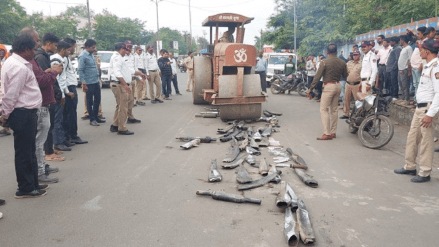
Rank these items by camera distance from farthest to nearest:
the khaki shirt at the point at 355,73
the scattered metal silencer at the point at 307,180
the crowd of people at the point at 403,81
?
the khaki shirt at the point at 355,73
the crowd of people at the point at 403,81
the scattered metal silencer at the point at 307,180

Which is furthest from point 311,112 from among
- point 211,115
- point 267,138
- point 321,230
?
point 321,230

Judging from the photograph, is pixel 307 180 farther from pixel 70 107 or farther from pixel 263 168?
pixel 70 107

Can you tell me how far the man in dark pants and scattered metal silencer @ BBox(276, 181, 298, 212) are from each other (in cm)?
289

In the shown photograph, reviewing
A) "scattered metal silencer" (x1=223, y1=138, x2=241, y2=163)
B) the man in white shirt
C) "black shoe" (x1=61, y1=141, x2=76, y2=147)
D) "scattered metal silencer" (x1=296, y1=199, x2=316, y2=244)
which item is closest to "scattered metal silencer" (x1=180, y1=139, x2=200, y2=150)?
"scattered metal silencer" (x1=223, y1=138, x2=241, y2=163)

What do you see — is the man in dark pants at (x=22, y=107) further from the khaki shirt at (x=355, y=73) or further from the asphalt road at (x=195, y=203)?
the khaki shirt at (x=355, y=73)

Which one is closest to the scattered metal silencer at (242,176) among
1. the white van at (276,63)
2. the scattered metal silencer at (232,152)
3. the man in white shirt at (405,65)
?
the scattered metal silencer at (232,152)

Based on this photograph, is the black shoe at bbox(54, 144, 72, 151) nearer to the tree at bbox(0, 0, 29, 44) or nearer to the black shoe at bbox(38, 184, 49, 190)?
the black shoe at bbox(38, 184, 49, 190)

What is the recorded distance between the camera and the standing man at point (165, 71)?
48.4 ft

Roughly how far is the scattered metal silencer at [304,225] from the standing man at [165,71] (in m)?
11.5

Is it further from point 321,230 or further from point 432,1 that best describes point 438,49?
point 432,1

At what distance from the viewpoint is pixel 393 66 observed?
1020 cm

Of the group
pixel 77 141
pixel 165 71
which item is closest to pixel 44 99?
pixel 77 141

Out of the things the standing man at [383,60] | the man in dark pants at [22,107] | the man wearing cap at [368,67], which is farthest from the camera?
the standing man at [383,60]

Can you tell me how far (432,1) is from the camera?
14.6 meters
